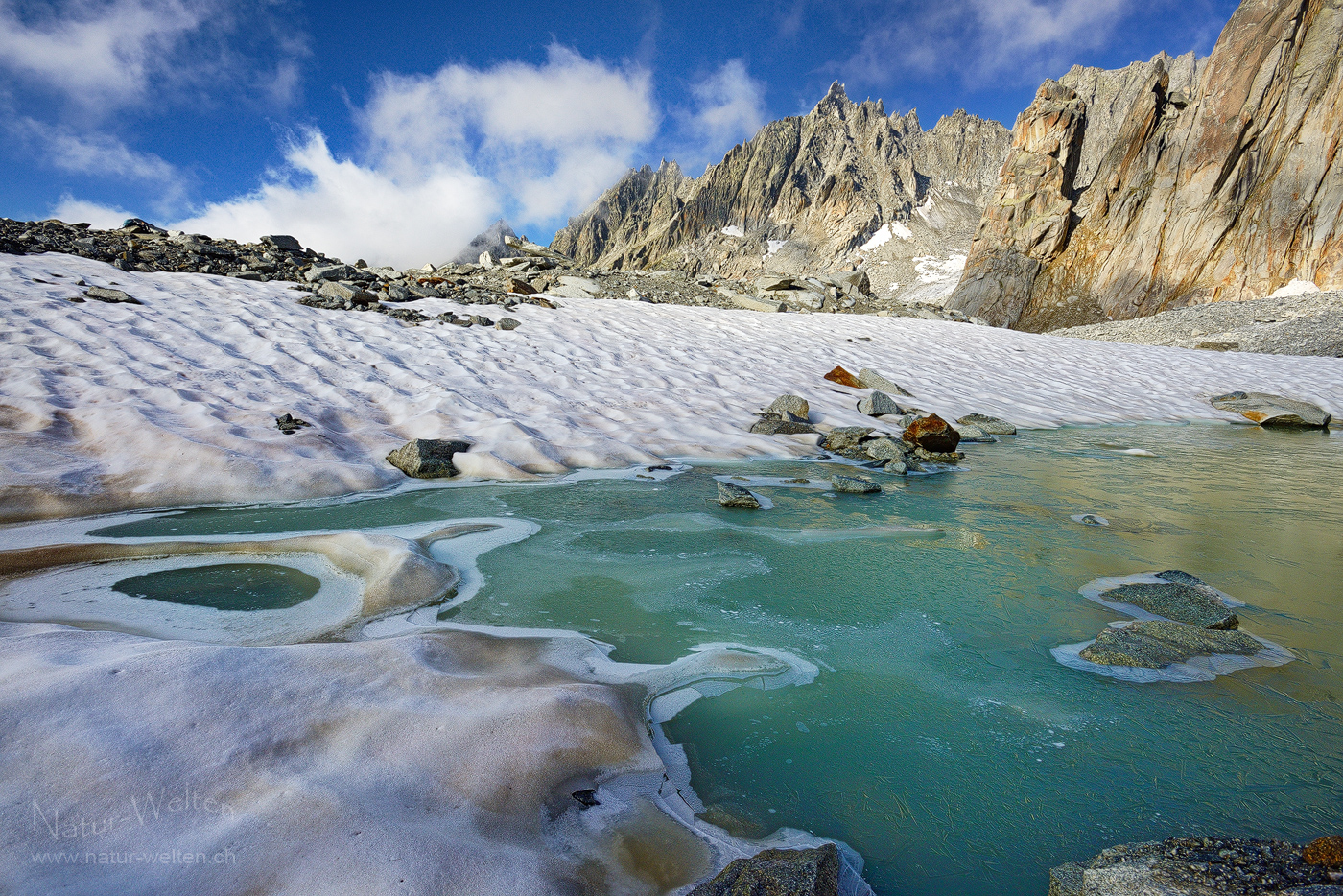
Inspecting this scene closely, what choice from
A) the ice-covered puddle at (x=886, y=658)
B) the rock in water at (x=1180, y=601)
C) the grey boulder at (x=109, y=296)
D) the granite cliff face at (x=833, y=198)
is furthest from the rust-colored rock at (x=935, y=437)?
the granite cliff face at (x=833, y=198)

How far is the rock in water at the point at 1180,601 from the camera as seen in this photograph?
2686 millimetres

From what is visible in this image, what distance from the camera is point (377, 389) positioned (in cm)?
701

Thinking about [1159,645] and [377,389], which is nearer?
[1159,645]

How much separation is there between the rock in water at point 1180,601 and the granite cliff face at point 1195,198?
42.7 meters

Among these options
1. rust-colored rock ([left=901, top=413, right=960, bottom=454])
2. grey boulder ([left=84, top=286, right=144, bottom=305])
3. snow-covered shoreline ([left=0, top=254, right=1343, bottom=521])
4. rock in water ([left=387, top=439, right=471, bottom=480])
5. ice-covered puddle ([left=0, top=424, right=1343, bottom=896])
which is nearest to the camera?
ice-covered puddle ([left=0, top=424, right=1343, bottom=896])

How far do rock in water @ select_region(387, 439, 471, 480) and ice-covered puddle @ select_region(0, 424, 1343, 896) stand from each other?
0.54 meters

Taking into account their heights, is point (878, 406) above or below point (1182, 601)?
above

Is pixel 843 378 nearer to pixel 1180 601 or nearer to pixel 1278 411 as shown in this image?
pixel 1278 411

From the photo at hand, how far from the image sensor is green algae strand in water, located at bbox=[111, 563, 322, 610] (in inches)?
106

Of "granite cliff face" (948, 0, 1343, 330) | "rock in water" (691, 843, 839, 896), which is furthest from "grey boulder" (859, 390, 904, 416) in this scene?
"granite cliff face" (948, 0, 1343, 330)

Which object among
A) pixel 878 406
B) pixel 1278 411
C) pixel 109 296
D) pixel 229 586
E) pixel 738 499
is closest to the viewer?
pixel 229 586

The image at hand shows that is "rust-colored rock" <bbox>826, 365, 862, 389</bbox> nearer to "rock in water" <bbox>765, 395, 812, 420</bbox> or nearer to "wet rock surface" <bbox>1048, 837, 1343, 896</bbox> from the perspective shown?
"rock in water" <bbox>765, 395, 812, 420</bbox>

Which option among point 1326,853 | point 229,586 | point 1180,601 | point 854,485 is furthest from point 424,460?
point 1326,853

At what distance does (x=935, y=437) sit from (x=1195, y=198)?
43.0 m
